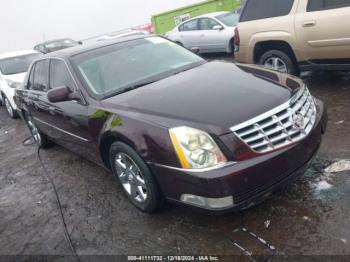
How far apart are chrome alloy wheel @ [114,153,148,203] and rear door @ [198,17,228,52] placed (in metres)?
7.90

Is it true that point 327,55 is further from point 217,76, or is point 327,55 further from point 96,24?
point 96,24

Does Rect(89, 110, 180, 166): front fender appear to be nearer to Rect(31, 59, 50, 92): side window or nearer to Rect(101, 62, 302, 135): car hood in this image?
Rect(101, 62, 302, 135): car hood

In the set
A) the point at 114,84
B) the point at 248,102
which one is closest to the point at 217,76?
the point at 248,102

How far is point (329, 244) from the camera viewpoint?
277cm

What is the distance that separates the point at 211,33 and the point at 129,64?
7.61 meters

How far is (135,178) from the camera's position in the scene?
11.3 feet

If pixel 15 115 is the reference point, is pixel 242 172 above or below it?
above

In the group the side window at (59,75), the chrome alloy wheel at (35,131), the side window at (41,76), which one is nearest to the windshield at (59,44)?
the chrome alloy wheel at (35,131)

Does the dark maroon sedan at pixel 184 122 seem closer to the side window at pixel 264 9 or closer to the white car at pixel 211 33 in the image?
the side window at pixel 264 9

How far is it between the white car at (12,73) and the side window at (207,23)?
200 inches

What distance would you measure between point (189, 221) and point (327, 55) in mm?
3581

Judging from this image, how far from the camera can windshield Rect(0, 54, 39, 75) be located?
9.59 m

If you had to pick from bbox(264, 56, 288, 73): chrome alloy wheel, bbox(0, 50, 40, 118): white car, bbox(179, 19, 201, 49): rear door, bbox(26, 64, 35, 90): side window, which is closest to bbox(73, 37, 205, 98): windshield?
bbox(26, 64, 35, 90): side window

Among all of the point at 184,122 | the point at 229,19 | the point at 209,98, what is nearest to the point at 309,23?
the point at 209,98
